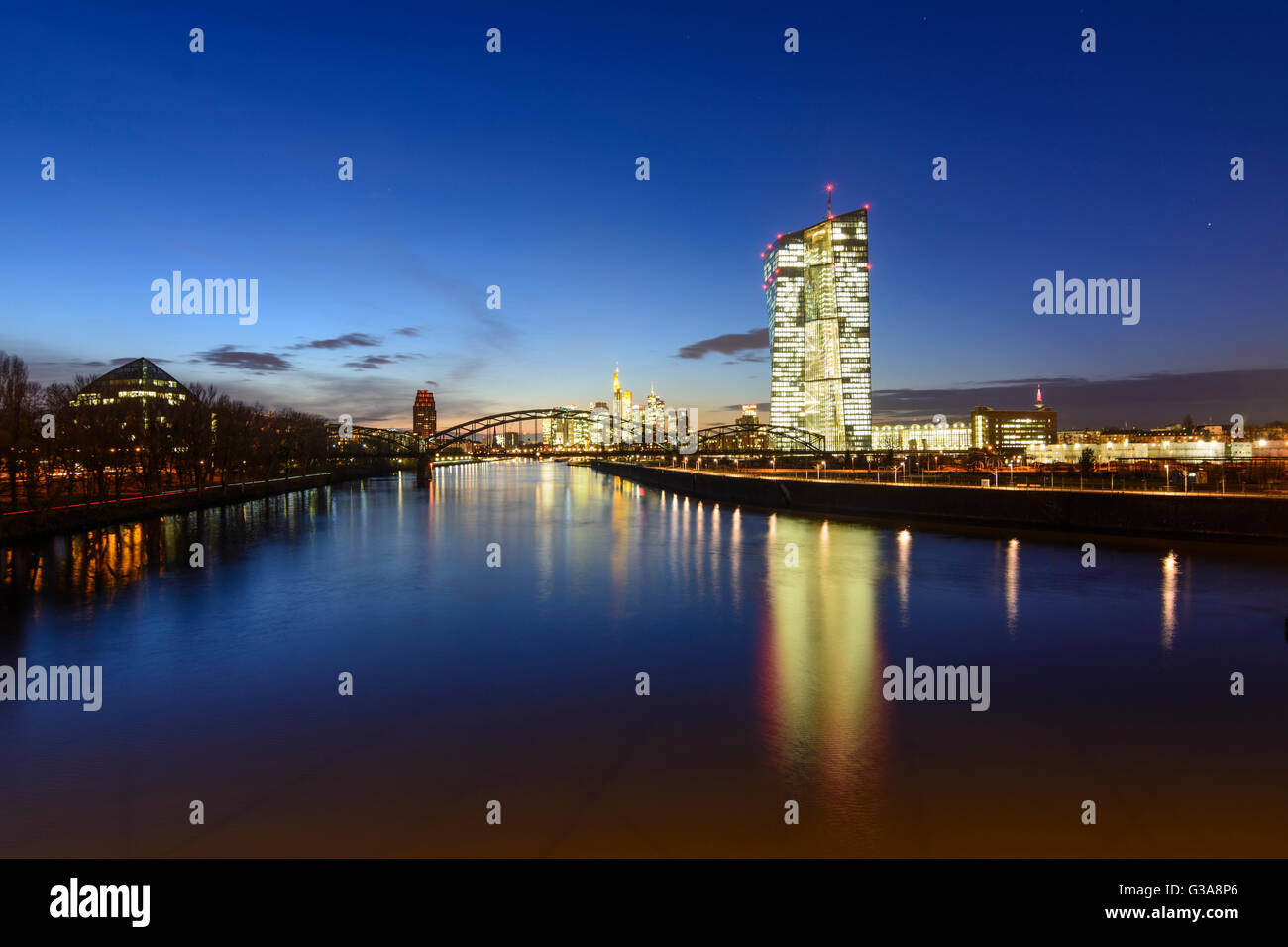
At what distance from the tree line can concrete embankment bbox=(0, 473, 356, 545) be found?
89cm

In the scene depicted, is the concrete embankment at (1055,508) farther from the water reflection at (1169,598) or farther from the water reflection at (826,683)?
the water reflection at (826,683)

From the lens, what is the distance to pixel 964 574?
20.4 m

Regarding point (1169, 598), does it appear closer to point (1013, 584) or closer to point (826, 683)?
point (1013, 584)

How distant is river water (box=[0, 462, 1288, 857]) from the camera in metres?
6.50

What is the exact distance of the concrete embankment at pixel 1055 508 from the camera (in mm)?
24688

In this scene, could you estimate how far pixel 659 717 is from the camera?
9516 millimetres

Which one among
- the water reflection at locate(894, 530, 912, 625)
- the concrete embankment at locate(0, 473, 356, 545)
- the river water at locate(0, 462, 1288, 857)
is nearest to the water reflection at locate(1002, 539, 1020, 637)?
the river water at locate(0, 462, 1288, 857)

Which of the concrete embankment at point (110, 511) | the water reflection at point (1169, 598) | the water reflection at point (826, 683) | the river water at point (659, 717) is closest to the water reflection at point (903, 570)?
the river water at point (659, 717)

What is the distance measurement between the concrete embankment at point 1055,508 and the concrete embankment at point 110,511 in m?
40.8

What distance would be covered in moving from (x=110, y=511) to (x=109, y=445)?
3856 millimetres
